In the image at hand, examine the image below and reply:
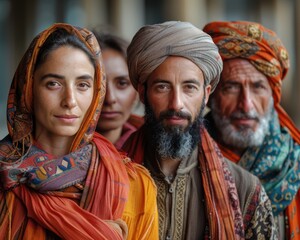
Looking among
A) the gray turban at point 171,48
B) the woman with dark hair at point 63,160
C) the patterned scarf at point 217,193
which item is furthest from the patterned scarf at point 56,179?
the patterned scarf at point 217,193

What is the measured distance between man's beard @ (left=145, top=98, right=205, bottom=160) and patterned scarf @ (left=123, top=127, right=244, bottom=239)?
0.32ft

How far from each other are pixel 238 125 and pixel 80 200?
1.36m

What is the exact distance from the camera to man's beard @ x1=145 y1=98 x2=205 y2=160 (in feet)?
9.98

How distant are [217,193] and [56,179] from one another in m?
0.85

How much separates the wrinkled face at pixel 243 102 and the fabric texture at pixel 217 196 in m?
0.51

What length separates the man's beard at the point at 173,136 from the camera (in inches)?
120

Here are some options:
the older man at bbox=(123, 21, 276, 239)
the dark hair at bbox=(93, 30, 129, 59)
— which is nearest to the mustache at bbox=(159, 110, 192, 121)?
the older man at bbox=(123, 21, 276, 239)

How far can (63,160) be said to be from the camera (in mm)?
2654

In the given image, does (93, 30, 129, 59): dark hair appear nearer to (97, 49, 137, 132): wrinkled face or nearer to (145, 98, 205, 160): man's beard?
(97, 49, 137, 132): wrinkled face

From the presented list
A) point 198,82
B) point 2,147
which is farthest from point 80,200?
point 198,82

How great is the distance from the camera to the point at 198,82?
300 cm

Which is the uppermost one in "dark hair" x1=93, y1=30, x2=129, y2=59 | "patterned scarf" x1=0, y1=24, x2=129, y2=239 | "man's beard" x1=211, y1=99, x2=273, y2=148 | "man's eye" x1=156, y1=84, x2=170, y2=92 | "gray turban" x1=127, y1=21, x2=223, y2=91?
"gray turban" x1=127, y1=21, x2=223, y2=91

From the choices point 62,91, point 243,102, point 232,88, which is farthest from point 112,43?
point 62,91

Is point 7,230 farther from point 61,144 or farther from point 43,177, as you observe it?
point 61,144
